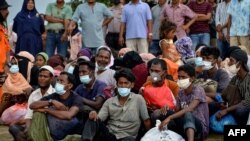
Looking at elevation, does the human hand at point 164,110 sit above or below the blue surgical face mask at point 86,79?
below

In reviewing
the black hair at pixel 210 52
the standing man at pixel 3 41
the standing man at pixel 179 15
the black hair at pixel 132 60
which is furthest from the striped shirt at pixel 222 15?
the standing man at pixel 3 41

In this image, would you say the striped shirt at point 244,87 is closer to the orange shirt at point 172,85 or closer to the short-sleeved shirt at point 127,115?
the orange shirt at point 172,85

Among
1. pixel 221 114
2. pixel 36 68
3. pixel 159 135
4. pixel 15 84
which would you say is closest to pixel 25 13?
pixel 36 68

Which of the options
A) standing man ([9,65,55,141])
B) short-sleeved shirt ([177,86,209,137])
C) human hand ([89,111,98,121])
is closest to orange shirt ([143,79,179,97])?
short-sleeved shirt ([177,86,209,137])

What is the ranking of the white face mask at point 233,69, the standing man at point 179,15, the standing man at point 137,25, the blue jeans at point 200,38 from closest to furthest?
the white face mask at point 233,69 < the standing man at point 137,25 < the standing man at point 179,15 < the blue jeans at point 200,38

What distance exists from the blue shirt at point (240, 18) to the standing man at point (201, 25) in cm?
67

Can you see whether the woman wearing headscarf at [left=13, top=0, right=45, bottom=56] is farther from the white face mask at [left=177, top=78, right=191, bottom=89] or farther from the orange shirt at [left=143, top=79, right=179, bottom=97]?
the white face mask at [left=177, top=78, right=191, bottom=89]

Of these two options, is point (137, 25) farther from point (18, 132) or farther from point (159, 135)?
point (159, 135)

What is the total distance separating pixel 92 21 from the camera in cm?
1380

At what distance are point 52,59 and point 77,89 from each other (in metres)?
2.00

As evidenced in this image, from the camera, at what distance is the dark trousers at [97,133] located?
29.6ft

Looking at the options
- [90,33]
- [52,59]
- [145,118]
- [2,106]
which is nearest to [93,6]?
[90,33]

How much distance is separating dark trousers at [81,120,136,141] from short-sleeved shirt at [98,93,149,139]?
12 centimetres

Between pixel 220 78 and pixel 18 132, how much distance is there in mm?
2958
